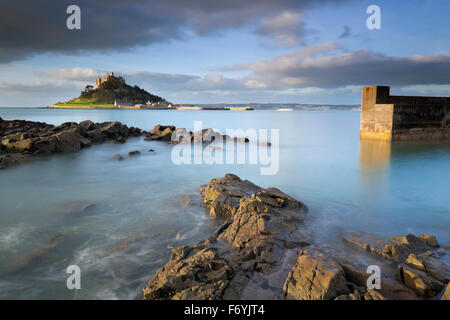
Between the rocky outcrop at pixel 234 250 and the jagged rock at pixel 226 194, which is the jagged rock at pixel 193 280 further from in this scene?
the jagged rock at pixel 226 194

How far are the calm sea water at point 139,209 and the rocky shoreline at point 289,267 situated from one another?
57cm

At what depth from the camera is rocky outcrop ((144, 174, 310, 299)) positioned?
3318 mm

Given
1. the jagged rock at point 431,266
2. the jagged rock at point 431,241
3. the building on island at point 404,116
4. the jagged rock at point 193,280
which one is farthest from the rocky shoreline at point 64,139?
the jagged rock at point 431,266

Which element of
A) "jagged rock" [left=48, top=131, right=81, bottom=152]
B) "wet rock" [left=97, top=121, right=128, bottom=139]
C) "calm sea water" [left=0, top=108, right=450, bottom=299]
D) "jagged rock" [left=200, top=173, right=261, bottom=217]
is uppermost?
"wet rock" [left=97, top=121, right=128, bottom=139]

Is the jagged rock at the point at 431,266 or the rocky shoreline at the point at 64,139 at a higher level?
the rocky shoreline at the point at 64,139

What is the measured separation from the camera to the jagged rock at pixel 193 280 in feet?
10.5

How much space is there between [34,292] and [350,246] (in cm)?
481

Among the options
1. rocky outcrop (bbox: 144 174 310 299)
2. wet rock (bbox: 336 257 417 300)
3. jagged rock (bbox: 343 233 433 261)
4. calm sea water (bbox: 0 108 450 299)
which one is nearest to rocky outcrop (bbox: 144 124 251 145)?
calm sea water (bbox: 0 108 450 299)

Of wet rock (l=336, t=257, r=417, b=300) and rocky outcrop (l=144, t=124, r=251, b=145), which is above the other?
rocky outcrop (l=144, t=124, r=251, b=145)

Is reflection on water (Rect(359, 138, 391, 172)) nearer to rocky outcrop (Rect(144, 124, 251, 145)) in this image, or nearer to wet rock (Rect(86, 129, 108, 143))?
rocky outcrop (Rect(144, 124, 251, 145))

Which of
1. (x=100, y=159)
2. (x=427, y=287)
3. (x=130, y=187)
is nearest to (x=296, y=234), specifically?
(x=427, y=287)

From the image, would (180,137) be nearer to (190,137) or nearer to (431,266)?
(190,137)

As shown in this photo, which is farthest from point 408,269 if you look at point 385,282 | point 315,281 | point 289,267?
point 289,267

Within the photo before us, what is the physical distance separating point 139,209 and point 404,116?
1626 cm
